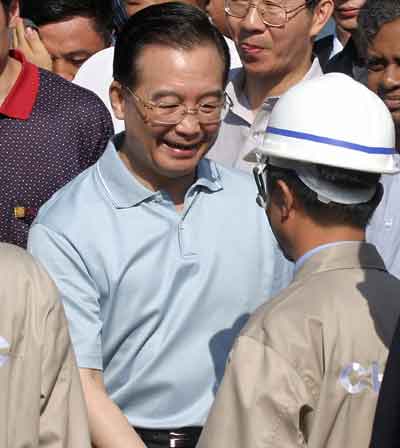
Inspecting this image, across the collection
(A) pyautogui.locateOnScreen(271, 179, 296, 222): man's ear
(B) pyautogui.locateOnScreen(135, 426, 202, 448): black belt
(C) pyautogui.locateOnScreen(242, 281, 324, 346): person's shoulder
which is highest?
(A) pyautogui.locateOnScreen(271, 179, 296, 222): man's ear

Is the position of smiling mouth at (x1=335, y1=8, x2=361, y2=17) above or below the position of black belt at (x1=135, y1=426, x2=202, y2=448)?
above

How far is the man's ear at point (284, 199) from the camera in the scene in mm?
3211

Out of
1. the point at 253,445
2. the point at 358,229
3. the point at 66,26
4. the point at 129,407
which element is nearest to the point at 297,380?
the point at 253,445

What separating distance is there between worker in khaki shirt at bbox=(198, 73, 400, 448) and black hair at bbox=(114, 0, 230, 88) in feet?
2.19

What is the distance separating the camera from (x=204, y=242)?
383 cm

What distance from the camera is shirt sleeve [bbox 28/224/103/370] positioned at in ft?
12.0

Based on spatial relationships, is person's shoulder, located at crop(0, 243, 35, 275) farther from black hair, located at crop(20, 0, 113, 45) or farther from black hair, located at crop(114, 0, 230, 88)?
black hair, located at crop(20, 0, 113, 45)

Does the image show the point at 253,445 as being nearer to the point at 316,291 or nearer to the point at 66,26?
the point at 316,291

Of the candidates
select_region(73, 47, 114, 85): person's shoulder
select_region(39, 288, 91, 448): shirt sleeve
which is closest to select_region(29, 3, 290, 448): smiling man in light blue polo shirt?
select_region(39, 288, 91, 448): shirt sleeve

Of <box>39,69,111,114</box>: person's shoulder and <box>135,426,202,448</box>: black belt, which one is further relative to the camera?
<box>39,69,111,114</box>: person's shoulder

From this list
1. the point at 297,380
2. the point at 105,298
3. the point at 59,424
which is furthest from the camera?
the point at 105,298

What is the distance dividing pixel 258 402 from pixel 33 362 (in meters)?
0.56

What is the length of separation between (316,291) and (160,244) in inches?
31.4

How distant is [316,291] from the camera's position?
3096 mm
